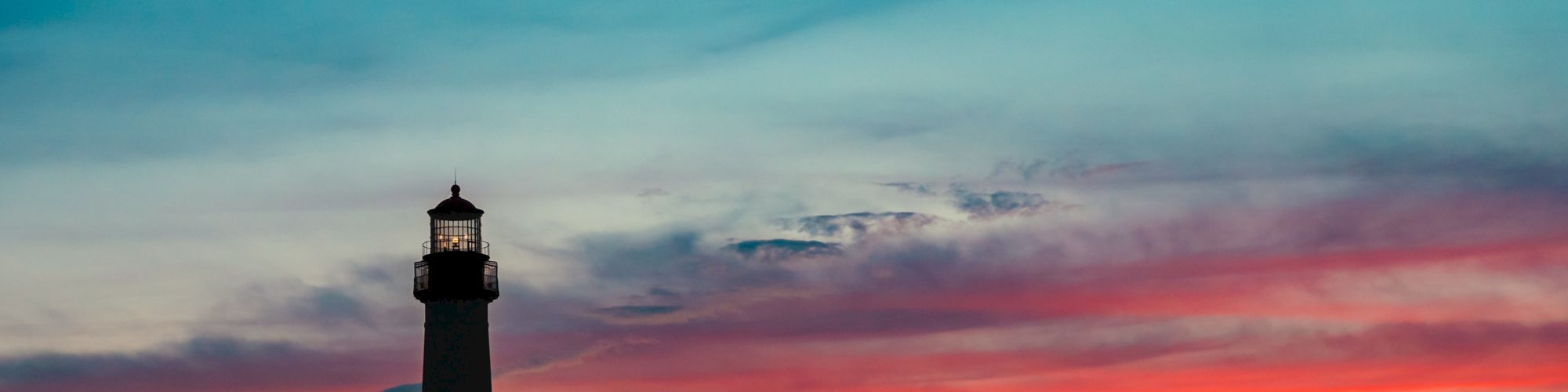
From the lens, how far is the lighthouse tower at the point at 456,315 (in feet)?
432

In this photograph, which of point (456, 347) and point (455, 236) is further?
point (455, 236)

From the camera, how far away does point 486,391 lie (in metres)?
132

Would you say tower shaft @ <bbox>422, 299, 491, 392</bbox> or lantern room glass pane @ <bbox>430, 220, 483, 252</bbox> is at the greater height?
lantern room glass pane @ <bbox>430, 220, 483, 252</bbox>

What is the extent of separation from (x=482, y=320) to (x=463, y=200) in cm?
600

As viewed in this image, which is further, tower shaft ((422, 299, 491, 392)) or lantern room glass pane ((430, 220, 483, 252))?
lantern room glass pane ((430, 220, 483, 252))

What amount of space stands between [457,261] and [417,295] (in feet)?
7.07

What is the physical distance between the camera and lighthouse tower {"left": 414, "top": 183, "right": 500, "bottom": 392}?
131625 millimetres

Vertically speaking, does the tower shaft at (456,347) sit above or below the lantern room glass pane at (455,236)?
below

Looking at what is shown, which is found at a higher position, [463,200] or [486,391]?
[463,200]

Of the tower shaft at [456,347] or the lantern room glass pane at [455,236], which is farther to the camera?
the lantern room glass pane at [455,236]

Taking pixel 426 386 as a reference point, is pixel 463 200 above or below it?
above

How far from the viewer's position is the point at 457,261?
133250 millimetres

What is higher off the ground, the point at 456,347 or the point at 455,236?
the point at 455,236

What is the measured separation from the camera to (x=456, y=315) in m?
132
